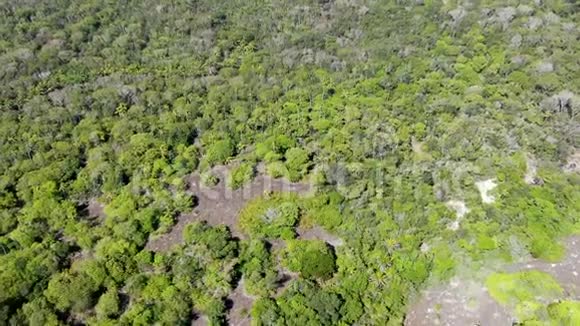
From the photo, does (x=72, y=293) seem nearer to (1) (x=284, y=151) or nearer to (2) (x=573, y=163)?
(1) (x=284, y=151)

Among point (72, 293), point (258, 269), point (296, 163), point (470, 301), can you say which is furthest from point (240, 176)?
point (470, 301)

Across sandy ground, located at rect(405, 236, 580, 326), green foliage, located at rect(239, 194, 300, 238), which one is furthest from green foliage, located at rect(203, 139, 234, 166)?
sandy ground, located at rect(405, 236, 580, 326)

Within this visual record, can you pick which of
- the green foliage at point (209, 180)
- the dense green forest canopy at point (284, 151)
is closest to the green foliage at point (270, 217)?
the dense green forest canopy at point (284, 151)

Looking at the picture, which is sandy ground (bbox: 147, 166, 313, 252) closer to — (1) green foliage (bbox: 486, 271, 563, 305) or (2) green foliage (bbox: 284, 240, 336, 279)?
(2) green foliage (bbox: 284, 240, 336, 279)

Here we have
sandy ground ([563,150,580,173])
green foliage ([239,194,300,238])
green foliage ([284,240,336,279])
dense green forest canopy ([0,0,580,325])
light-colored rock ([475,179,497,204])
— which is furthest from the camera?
sandy ground ([563,150,580,173])

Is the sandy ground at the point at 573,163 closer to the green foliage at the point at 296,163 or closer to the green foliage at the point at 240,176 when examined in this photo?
the green foliage at the point at 296,163

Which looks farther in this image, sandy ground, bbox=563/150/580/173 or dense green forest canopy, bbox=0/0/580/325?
sandy ground, bbox=563/150/580/173

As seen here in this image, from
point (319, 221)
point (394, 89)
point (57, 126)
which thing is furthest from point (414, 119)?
point (57, 126)
